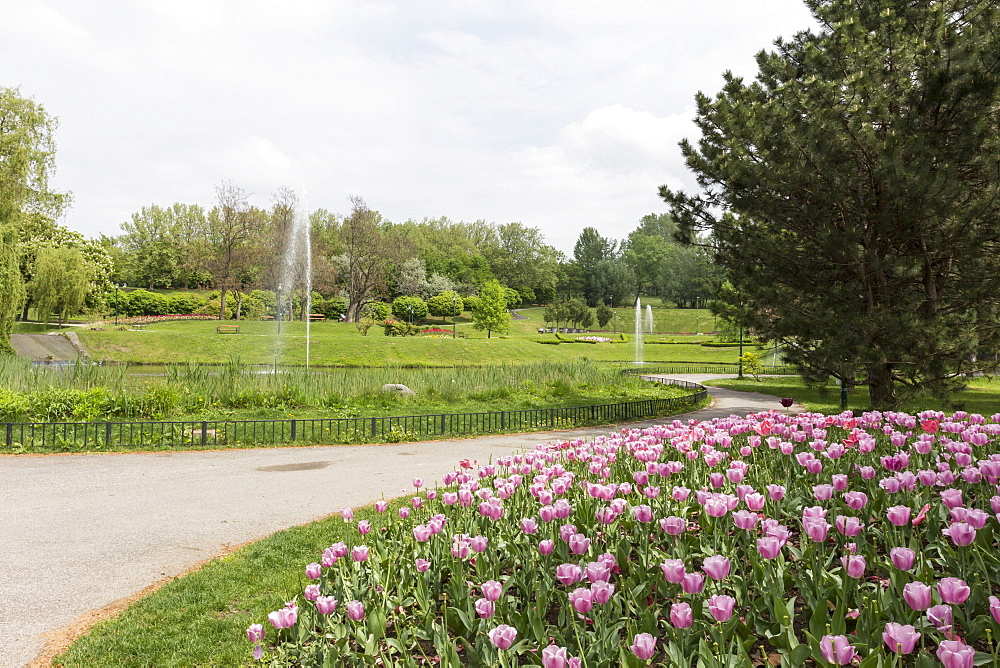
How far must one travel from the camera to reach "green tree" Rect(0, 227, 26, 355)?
22672mm

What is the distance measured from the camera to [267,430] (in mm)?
12977

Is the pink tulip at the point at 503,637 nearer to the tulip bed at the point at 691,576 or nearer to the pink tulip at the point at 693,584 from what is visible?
the tulip bed at the point at 691,576

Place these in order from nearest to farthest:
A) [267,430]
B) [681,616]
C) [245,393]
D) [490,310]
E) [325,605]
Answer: [681,616], [325,605], [267,430], [245,393], [490,310]

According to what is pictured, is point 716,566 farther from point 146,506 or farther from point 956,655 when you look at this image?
point 146,506

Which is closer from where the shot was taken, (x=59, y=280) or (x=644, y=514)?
(x=644, y=514)

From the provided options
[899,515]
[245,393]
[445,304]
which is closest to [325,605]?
[899,515]

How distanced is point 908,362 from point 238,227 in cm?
5609

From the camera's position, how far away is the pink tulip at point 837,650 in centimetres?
180

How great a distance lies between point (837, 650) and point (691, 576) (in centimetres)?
53

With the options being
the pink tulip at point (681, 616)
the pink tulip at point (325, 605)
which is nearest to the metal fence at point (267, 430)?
the pink tulip at point (325, 605)

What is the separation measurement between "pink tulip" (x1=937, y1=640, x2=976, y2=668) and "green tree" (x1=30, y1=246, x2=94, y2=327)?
43.7 metres

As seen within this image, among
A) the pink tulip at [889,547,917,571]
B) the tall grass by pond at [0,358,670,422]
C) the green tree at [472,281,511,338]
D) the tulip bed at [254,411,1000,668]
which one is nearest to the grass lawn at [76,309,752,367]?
the green tree at [472,281,511,338]

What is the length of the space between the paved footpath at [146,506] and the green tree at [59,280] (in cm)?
3108

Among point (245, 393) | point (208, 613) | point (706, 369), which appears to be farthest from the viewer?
point (706, 369)
